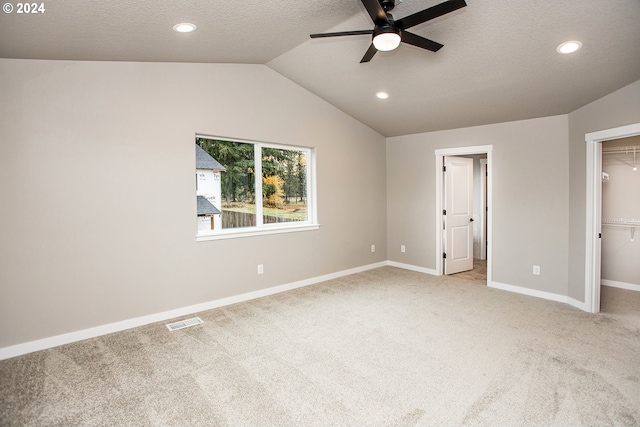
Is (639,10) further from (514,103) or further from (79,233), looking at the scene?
(79,233)

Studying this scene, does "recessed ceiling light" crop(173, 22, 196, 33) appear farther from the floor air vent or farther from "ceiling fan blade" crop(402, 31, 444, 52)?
the floor air vent

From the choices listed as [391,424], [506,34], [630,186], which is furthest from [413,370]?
[630,186]

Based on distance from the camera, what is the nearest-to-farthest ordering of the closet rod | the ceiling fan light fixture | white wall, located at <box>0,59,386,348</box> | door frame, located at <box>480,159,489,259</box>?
the ceiling fan light fixture → white wall, located at <box>0,59,386,348</box> → the closet rod → door frame, located at <box>480,159,489,259</box>

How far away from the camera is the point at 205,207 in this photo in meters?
4.18

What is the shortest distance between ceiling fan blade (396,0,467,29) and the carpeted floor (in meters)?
2.49

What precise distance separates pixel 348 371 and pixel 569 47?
129 inches

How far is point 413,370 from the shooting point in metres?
2.65

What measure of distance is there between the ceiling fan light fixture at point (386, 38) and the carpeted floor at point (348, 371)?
243cm

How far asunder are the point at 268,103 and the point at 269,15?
5.43 ft

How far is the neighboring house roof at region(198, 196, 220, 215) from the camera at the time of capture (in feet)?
13.6

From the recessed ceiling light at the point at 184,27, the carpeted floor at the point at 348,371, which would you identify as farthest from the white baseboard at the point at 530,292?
the recessed ceiling light at the point at 184,27

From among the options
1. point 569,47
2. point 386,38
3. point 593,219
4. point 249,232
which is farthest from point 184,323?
point 593,219

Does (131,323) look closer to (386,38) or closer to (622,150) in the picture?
(386,38)

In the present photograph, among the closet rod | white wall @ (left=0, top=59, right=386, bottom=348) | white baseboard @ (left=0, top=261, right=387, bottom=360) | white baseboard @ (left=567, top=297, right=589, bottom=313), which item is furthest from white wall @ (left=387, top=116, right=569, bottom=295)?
white baseboard @ (left=0, top=261, right=387, bottom=360)
